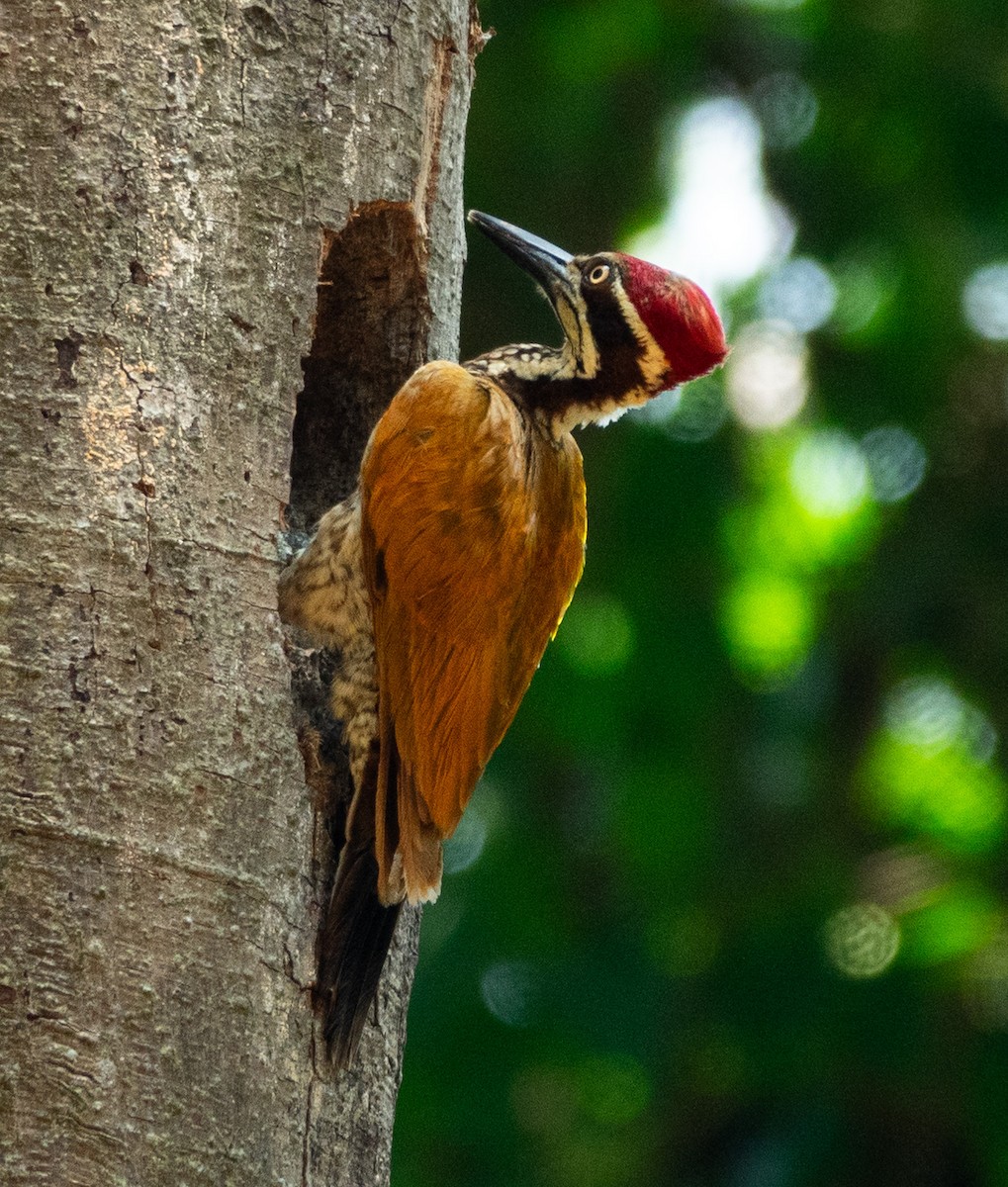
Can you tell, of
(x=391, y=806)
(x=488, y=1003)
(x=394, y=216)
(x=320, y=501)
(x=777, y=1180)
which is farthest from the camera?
(x=777, y=1180)

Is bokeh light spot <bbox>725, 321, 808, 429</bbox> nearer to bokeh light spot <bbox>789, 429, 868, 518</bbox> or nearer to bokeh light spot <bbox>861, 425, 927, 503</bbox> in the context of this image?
bokeh light spot <bbox>789, 429, 868, 518</bbox>

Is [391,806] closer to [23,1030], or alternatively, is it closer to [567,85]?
[23,1030]

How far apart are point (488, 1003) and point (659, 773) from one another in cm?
128

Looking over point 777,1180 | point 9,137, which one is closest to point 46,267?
point 9,137

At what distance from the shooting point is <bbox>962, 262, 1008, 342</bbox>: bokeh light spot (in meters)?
7.64

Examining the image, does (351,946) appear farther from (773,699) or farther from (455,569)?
(773,699)

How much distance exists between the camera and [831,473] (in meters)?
8.28

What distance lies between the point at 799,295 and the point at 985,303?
786 mm

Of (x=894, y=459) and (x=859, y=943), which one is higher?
(x=894, y=459)

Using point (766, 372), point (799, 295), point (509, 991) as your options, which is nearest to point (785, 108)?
point (799, 295)

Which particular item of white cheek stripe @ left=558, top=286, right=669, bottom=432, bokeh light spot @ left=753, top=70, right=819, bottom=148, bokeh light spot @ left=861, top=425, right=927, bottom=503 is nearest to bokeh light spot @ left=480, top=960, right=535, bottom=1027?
bokeh light spot @ left=861, top=425, right=927, bottom=503

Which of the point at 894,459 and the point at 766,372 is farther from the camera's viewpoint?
the point at 766,372

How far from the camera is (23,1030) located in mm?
2734

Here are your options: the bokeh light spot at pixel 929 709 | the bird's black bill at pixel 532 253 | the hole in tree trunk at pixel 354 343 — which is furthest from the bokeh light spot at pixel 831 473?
the hole in tree trunk at pixel 354 343
